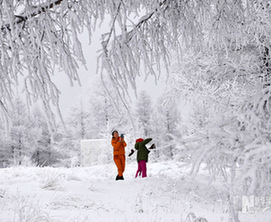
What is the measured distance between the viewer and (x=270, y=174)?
5.36 feet

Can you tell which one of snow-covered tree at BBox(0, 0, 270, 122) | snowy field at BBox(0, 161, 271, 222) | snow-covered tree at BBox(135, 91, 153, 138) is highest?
snow-covered tree at BBox(135, 91, 153, 138)

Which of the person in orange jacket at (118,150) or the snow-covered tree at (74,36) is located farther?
the person in orange jacket at (118,150)

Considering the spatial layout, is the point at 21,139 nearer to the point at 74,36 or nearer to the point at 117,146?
the point at 117,146

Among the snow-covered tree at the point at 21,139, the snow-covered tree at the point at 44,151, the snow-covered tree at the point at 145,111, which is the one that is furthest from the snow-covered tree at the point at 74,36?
the snow-covered tree at the point at 44,151

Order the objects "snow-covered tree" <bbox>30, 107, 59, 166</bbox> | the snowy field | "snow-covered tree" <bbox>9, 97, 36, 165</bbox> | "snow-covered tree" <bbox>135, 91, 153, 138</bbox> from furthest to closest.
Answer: "snow-covered tree" <bbox>135, 91, 153, 138</bbox> → "snow-covered tree" <bbox>30, 107, 59, 166</bbox> → "snow-covered tree" <bbox>9, 97, 36, 165</bbox> → the snowy field

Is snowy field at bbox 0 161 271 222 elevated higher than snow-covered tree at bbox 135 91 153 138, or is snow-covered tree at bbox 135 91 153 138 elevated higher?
snow-covered tree at bbox 135 91 153 138

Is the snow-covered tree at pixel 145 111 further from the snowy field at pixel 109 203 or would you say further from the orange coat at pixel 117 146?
the snowy field at pixel 109 203

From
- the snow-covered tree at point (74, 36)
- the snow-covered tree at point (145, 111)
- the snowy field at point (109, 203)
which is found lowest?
the snowy field at point (109, 203)

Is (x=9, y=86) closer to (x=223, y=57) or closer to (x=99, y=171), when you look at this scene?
(x=223, y=57)

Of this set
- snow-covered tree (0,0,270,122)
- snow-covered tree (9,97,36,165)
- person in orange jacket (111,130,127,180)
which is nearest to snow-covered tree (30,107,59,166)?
snow-covered tree (9,97,36,165)

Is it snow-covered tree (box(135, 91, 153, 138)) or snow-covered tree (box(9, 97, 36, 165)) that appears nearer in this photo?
snow-covered tree (box(9, 97, 36, 165))

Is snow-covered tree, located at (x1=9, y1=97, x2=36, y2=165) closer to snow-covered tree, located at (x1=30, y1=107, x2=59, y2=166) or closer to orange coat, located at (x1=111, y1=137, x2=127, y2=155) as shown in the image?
snow-covered tree, located at (x1=30, y1=107, x2=59, y2=166)

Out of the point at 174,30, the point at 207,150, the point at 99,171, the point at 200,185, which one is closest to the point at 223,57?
the point at 200,185

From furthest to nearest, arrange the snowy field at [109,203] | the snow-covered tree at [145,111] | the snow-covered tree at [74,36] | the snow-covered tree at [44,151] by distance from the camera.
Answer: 1. the snow-covered tree at [145,111]
2. the snow-covered tree at [44,151]
3. the snowy field at [109,203]
4. the snow-covered tree at [74,36]
